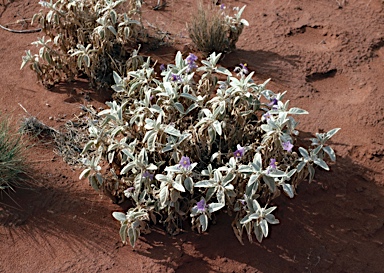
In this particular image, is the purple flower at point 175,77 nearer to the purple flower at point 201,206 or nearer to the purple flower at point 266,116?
the purple flower at point 266,116

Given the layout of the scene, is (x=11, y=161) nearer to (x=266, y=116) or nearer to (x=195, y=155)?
(x=195, y=155)

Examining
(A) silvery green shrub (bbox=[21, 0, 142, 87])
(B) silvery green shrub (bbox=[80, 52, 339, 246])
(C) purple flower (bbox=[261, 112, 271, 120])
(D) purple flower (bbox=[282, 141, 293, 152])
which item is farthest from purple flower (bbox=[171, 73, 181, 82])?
(D) purple flower (bbox=[282, 141, 293, 152])

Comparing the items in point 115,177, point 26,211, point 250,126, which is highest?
point 250,126

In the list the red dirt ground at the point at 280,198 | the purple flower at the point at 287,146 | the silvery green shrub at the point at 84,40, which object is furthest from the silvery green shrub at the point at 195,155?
the silvery green shrub at the point at 84,40

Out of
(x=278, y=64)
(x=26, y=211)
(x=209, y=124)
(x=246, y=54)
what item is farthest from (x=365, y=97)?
(x=26, y=211)

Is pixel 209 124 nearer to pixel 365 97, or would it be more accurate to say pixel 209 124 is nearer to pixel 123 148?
pixel 123 148

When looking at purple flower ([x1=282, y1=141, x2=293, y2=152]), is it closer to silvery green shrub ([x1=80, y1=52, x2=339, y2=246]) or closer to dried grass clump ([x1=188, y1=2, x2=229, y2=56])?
silvery green shrub ([x1=80, y1=52, x2=339, y2=246])

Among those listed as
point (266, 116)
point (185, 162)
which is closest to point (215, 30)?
point (266, 116)
